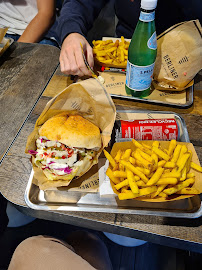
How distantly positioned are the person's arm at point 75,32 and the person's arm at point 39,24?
1.47 ft

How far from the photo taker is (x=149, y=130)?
1.14m

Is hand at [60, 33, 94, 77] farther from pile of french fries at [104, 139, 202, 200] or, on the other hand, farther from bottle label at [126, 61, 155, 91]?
pile of french fries at [104, 139, 202, 200]

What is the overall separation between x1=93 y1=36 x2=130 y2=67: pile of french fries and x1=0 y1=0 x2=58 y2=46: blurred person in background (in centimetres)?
93

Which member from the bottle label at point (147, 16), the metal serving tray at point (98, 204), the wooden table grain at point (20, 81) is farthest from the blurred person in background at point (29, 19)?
the metal serving tray at point (98, 204)

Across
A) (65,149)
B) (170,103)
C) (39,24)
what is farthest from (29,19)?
(65,149)

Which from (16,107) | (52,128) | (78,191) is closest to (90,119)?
(52,128)

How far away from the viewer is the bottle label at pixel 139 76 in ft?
4.25

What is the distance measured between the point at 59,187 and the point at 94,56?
3.22 feet

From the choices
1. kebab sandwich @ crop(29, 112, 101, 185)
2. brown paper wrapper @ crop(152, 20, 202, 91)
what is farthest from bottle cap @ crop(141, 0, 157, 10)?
kebab sandwich @ crop(29, 112, 101, 185)

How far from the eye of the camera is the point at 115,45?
163cm

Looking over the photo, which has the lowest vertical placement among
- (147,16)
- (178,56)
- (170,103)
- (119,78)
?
(170,103)

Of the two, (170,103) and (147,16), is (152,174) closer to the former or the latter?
(170,103)

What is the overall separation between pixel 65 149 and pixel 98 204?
11.4 inches

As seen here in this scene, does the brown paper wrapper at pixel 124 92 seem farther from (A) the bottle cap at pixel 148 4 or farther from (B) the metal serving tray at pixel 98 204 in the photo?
(B) the metal serving tray at pixel 98 204
